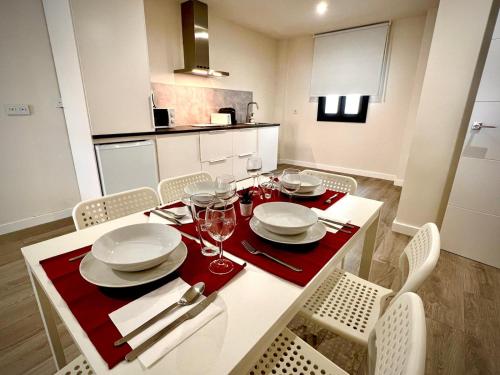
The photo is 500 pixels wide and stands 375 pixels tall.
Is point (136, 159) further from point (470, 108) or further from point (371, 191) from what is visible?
point (371, 191)

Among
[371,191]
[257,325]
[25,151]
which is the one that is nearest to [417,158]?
[371,191]

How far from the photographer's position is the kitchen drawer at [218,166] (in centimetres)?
319

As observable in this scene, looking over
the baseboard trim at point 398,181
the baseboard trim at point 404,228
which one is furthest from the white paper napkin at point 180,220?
the baseboard trim at point 398,181

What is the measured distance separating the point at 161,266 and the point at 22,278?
177cm

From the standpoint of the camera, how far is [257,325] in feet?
1.78

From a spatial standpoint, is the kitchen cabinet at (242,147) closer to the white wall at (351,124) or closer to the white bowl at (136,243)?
the white wall at (351,124)

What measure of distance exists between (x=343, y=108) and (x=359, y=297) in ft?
13.6

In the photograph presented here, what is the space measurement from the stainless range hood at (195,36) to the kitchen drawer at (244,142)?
0.94m

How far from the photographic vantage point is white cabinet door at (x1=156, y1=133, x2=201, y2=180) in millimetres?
2643

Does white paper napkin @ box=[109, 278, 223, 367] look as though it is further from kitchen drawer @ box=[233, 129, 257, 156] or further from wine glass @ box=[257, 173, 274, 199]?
kitchen drawer @ box=[233, 129, 257, 156]

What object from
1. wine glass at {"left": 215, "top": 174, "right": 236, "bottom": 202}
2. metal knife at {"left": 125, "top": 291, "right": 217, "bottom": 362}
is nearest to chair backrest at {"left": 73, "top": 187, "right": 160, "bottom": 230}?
wine glass at {"left": 215, "top": 174, "right": 236, "bottom": 202}

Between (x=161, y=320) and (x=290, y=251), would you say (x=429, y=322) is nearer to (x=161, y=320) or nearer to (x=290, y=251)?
(x=290, y=251)

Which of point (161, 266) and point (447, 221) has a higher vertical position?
point (161, 266)

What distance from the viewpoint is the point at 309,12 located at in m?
3.42
